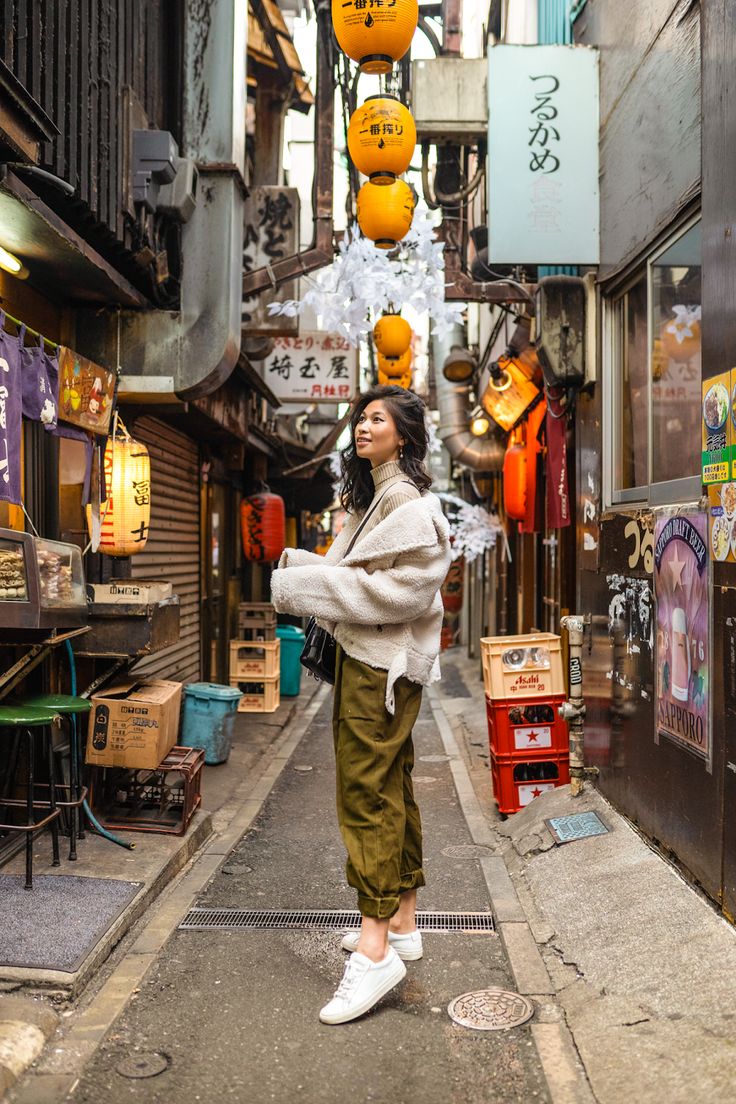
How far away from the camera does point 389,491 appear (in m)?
4.42

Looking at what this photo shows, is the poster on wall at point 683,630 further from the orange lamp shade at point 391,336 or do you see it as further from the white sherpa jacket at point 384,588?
the orange lamp shade at point 391,336

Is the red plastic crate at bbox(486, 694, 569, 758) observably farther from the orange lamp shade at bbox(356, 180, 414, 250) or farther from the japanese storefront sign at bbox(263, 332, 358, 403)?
the japanese storefront sign at bbox(263, 332, 358, 403)

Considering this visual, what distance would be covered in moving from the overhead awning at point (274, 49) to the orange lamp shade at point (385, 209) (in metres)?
5.53

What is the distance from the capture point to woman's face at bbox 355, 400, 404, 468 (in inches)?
175

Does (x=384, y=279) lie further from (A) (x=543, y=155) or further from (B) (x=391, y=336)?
(A) (x=543, y=155)

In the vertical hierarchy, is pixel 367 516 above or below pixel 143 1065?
above

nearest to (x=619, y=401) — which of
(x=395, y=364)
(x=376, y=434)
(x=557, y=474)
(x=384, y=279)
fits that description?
(x=557, y=474)

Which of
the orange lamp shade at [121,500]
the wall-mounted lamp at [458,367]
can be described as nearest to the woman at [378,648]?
the orange lamp shade at [121,500]

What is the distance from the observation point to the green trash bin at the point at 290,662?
16.0m

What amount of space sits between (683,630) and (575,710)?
76.7 inches

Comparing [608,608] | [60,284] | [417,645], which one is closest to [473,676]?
[608,608]

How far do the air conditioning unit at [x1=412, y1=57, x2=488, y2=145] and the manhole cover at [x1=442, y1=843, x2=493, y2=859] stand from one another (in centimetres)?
742

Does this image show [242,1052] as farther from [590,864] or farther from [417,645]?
[590,864]

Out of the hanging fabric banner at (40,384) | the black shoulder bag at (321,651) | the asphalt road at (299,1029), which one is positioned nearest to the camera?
the asphalt road at (299,1029)
